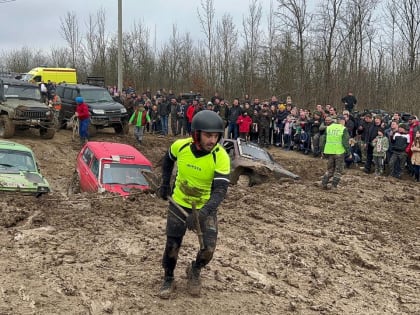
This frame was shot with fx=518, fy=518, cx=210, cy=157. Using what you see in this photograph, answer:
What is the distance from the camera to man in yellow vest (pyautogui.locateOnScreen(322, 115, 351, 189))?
12.2 meters

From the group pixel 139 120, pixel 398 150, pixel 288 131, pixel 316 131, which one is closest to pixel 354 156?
pixel 316 131

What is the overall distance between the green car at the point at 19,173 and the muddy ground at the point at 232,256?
40 centimetres

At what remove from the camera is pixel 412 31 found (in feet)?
97.8

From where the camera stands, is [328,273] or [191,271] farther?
[328,273]

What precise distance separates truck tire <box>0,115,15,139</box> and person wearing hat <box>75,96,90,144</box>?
2.46 metres

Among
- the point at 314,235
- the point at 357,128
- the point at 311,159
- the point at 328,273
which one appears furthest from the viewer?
the point at 311,159

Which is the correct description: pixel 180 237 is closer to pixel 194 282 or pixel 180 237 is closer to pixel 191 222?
pixel 191 222

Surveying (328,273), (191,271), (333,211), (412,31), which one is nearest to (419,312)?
(328,273)

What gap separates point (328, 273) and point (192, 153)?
8.81 ft

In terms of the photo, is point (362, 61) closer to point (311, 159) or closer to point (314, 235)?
point (311, 159)

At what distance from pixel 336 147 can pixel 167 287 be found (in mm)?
7759

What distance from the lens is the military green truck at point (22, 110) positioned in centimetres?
1906

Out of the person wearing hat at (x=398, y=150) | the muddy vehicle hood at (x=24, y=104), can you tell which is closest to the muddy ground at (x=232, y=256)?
the person wearing hat at (x=398, y=150)

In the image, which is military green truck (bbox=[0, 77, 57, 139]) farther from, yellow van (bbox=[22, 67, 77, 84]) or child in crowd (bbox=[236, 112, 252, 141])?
yellow van (bbox=[22, 67, 77, 84])
